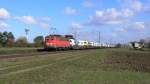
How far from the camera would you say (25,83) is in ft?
53.8

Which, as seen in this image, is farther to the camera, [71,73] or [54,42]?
[54,42]

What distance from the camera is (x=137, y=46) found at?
148000 millimetres

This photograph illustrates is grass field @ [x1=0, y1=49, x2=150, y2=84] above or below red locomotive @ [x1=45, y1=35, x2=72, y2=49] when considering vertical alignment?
below

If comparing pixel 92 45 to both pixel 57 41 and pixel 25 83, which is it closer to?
pixel 57 41

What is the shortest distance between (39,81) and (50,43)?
5688 cm

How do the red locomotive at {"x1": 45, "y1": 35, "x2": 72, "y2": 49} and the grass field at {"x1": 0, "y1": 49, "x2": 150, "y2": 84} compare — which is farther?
the red locomotive at {"x1": 45, "y1": 35, "x2": 72, "y2": 49}

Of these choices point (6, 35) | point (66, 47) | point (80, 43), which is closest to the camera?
point (66, 47)

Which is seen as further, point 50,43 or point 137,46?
point 137,46

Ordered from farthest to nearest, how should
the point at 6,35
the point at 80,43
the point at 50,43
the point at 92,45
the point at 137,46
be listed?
1. the point at 6,35
2. the point at 137,46
3. the point at 92,45
4. the point at 80,43
5. the point at 50,43

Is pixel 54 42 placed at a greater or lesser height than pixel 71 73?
greater

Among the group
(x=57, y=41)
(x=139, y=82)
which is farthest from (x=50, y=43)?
(x=139, y=82)

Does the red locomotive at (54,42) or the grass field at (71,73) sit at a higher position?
the red locomotive at (54,42)

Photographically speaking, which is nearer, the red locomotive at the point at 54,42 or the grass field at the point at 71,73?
the grass field at the point at 71,73

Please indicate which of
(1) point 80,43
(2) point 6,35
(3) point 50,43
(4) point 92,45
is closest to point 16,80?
(3) point 50,43
